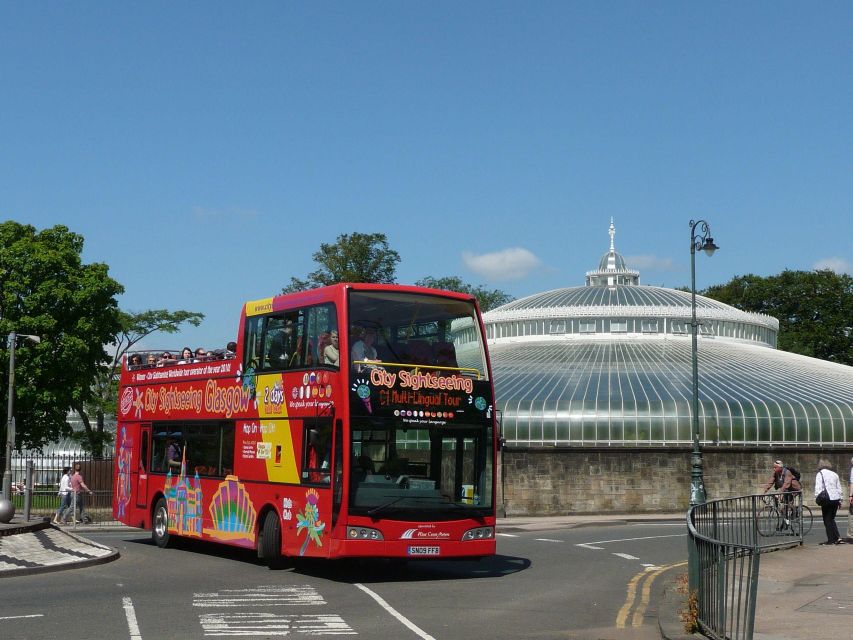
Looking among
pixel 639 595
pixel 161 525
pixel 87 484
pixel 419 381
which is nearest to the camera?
pixel 639 595

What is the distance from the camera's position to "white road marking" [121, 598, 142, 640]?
11.9m

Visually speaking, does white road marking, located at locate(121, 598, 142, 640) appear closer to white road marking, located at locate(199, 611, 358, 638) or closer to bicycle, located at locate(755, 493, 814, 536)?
white road marking, located at locate(199, 611, 358, 638)

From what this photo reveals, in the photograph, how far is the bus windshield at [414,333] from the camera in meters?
17.8

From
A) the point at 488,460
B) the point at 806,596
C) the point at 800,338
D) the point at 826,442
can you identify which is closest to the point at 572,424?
the point at 826,442

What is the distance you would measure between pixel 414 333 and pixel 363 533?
3.36 meters

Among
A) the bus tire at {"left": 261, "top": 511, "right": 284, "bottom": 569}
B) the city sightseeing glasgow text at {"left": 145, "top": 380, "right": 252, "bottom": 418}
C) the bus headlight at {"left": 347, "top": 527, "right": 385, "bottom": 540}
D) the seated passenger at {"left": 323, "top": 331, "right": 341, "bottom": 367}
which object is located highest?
the seated passenger at {"left": 323, "top": 331, "right": 341, "bottom": 367}

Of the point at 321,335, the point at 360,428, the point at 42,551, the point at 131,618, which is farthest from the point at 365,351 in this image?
the point at 42,551

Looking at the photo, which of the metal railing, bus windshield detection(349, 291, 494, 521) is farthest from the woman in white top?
bus windshield detection(349, 291, 494, 521)

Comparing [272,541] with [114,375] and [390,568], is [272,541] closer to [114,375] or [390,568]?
[390,568]

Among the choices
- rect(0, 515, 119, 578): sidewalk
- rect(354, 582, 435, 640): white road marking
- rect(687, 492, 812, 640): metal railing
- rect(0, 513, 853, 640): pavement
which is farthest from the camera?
rect(0, 515, 119, 578): sidewalk

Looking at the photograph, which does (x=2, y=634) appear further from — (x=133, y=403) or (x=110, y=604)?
(x=133, y=403)

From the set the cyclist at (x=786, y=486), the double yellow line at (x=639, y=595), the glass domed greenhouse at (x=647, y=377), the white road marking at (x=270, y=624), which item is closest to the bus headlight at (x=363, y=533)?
the white road marking at (x=270, y=624)

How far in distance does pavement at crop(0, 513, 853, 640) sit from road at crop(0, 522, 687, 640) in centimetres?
41

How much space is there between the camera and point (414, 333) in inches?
727
